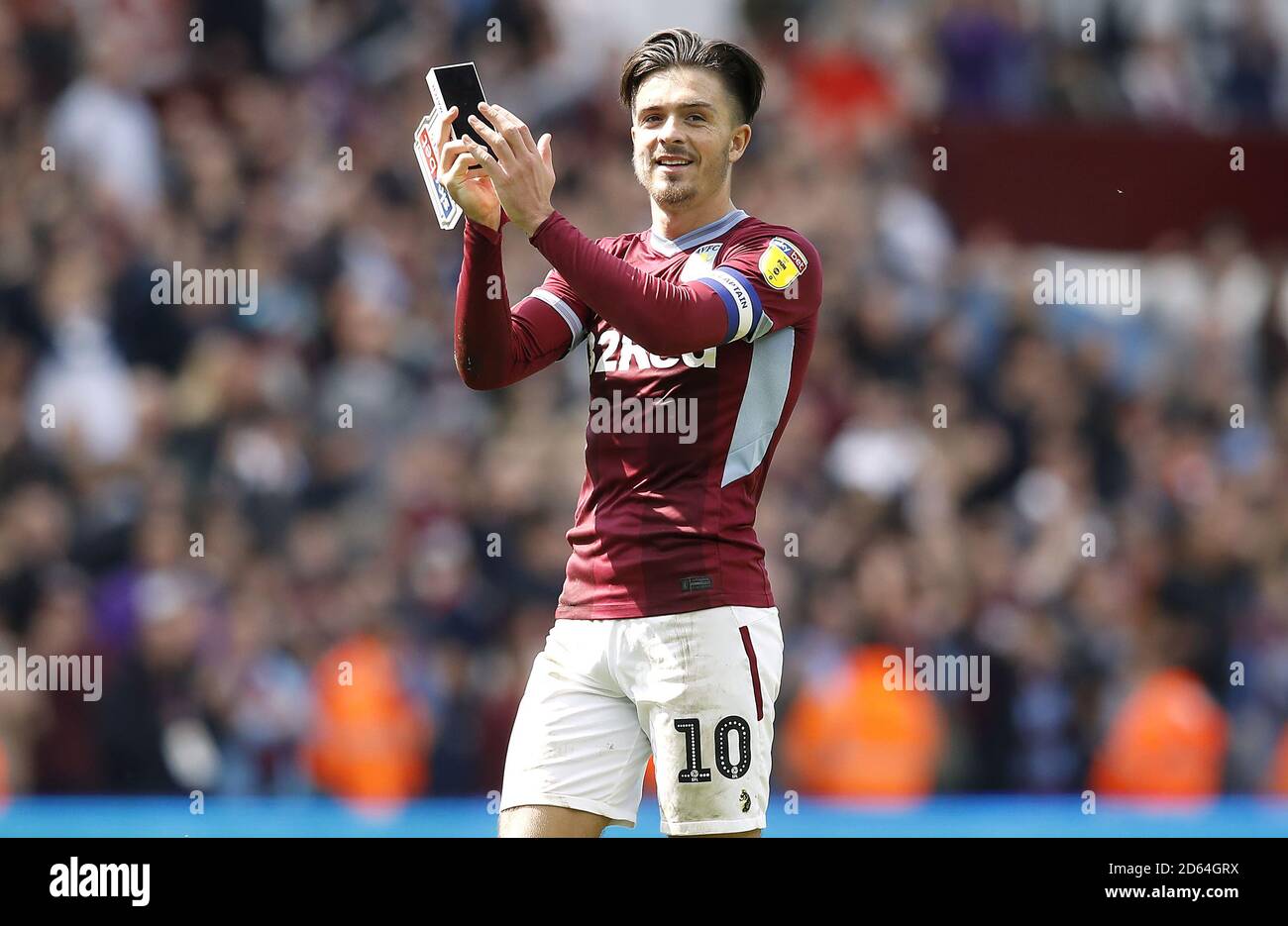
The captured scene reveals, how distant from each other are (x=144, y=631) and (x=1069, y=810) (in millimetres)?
4488

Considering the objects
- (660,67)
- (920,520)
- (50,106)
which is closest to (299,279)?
(50,106)

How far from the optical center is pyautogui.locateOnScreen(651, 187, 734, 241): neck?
416 centimetres

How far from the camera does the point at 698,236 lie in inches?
164

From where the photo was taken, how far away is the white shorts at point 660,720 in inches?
152

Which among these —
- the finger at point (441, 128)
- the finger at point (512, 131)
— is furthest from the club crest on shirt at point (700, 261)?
the finger at point (441, 128)

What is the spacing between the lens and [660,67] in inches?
161

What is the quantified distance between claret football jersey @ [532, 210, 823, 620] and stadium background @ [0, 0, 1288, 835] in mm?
4200

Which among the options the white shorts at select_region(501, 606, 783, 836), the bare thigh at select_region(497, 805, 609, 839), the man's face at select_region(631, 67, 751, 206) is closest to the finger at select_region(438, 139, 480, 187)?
the man's face at select_region(631, 67, 751, 206)

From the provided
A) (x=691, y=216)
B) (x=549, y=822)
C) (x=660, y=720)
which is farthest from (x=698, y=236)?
(x=549, y=822)

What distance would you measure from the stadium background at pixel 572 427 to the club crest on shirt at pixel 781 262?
4485mm

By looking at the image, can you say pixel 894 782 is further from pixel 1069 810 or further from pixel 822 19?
pixel 822 19

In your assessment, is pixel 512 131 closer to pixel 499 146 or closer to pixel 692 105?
pixel 499 146

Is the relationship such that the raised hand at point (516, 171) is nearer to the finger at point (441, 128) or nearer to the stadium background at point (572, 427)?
the finger at point (441, 128)
